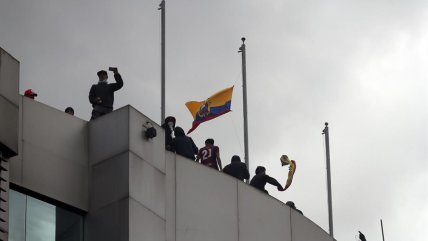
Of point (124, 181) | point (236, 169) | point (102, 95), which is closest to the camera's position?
point (124, 181)

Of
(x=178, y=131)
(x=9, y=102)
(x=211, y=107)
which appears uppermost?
(x=211, y=107)

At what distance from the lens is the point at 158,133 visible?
139 feet

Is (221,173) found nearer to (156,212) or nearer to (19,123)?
(156,212)

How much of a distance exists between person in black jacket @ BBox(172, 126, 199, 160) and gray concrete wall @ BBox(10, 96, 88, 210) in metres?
→ 3.35

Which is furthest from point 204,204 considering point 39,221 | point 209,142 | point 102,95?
point 39,221

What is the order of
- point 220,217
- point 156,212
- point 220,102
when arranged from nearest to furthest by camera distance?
point 156,212
point 220,217
point 220,102

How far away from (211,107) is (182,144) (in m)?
10.3

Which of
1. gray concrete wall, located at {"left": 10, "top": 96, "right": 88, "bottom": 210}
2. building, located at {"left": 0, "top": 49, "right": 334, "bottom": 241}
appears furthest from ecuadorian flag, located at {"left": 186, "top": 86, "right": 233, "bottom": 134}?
gray concrete wall, located at {"left": 10, "top": 96, "right": 88, "bottom": 210}

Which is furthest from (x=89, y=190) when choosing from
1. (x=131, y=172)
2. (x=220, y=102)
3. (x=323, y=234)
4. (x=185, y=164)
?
(x=220, y=102)

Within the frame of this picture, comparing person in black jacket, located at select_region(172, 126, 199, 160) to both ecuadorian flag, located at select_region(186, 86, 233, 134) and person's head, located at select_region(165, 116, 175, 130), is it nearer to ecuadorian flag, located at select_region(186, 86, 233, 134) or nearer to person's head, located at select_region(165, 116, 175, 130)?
person's head, located at select_region(165, 116, 175, 130)

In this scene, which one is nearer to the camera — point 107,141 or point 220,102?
point 107,141

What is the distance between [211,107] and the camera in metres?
54.4

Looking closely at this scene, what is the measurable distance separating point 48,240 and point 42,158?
6.34ft

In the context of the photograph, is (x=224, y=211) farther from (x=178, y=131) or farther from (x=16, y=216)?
(x=16, y=216)
